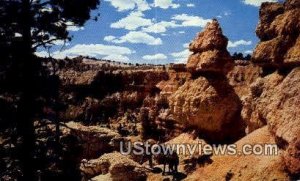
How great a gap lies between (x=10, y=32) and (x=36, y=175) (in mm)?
5772

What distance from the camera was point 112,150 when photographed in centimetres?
5266

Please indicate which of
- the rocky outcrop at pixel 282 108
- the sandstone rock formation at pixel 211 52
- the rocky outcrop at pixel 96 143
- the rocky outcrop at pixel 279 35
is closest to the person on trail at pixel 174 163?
the rocky outcrop at pixel 282 108

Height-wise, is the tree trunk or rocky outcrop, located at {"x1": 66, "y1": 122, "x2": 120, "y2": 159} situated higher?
the tree trunk

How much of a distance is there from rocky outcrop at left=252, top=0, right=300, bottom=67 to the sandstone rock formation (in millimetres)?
9934

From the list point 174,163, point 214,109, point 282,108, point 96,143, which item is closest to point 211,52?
point 214,109

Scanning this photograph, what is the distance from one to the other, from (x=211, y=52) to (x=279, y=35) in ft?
43.6

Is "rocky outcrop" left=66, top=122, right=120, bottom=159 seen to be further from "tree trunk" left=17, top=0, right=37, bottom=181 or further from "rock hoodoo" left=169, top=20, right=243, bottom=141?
"tree trunk" left=17, top=0, right=37, bottom=181

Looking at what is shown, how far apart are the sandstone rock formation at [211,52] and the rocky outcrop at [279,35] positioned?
9.93 meters

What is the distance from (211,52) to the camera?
42031mm

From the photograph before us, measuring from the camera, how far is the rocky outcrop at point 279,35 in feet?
90.7

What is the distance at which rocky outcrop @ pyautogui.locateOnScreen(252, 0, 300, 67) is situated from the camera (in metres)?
27.7

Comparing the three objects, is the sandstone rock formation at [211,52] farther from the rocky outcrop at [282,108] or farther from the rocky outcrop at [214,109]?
the rocky outcrop at [282,108]

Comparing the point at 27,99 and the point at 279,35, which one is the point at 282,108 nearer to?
the point at 279,35

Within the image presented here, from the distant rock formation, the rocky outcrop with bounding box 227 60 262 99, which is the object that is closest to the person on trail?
the distant rock formation
